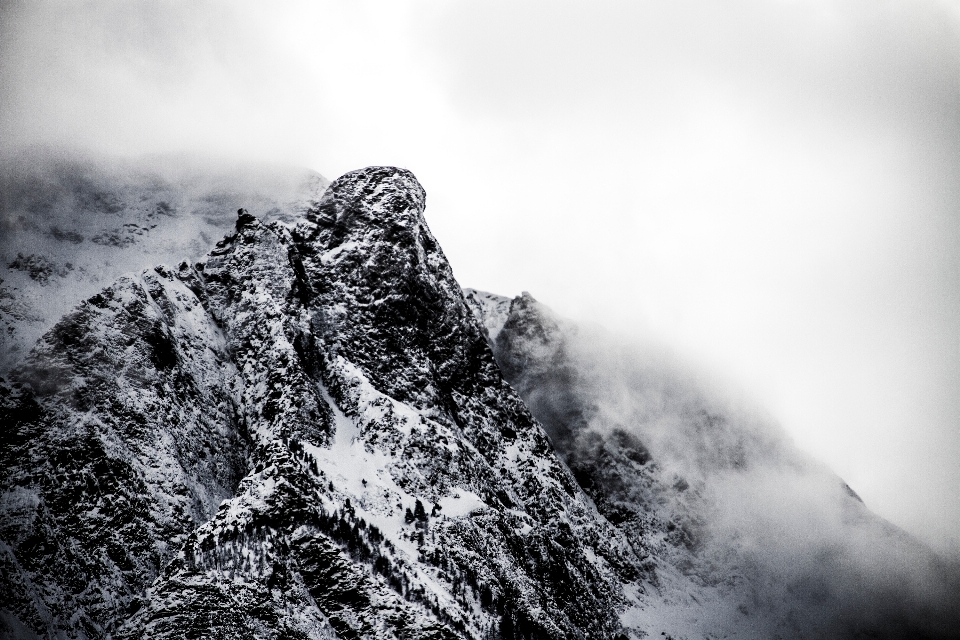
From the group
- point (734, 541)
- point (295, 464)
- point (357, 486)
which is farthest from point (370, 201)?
point (734, 541)

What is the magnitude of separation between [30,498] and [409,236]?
8455cm

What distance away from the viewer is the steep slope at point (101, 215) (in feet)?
388

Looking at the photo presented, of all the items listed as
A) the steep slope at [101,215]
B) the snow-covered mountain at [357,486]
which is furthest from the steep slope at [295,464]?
the steep slope at [101,215]

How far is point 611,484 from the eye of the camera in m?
178

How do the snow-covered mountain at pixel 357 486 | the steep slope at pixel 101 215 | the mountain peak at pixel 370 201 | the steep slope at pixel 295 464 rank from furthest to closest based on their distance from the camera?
the mountain peak at pixel 370 201 → the steep slope at pixel 101 215 → the snow-covered mountain at pixel 357 486 → the steep slope at pixel 295 464

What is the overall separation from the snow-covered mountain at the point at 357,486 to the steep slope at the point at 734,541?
62 cm

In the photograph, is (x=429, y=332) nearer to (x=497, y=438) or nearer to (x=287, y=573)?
(x=497, y=438)

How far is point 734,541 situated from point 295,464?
12793 centimetres

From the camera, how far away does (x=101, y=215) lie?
142875 mm

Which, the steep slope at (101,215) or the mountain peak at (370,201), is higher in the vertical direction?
the mountain peak at (370,201)

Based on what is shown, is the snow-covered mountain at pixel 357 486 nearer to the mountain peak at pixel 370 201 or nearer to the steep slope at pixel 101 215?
the mountain peak at pixel 370 201

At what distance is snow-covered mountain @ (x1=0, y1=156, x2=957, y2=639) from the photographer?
80.9 m

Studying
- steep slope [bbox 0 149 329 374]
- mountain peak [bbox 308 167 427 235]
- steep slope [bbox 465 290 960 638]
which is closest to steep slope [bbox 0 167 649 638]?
mountain peak [bbox 308 167 427 235]

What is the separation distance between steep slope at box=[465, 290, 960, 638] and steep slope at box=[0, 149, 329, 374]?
8793 centimetres
